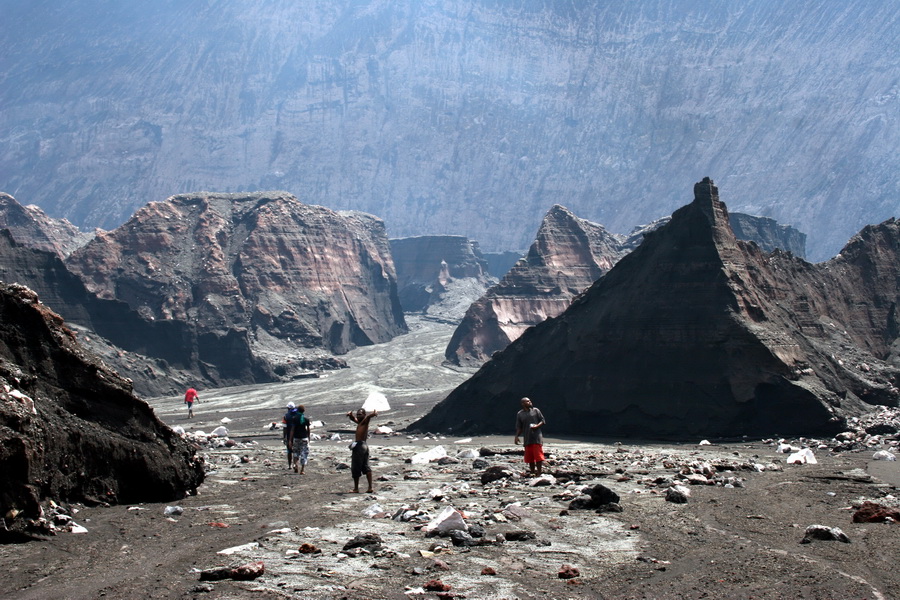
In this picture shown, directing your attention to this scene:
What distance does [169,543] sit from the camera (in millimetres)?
11047

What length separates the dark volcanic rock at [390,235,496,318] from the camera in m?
156

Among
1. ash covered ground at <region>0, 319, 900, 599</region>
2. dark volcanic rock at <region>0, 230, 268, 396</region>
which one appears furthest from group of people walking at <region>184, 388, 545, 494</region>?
dark volcanic rock at <region>0, 230, 268, 396</region>

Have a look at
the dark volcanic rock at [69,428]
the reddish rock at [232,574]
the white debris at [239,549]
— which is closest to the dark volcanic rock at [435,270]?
the dark volcanic rock at [69,428]

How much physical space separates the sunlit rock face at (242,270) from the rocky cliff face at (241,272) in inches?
4.8

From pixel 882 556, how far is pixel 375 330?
10990 centimetres

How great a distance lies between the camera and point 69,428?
1313cm

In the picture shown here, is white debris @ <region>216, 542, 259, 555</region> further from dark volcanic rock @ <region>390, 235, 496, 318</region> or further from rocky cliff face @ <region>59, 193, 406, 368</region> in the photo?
dark volcanic rock @ <region>390, 235, 496, 318</region>

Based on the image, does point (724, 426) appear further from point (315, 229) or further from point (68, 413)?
point (315, 229)

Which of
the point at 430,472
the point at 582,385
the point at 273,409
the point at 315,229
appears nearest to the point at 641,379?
the point at 582,385

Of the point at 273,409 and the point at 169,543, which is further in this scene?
the point at 273,409

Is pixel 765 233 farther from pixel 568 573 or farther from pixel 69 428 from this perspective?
pixel 568 573

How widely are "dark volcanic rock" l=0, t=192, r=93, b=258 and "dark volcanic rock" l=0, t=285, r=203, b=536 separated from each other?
100 m

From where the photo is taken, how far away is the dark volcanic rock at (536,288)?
303 ft

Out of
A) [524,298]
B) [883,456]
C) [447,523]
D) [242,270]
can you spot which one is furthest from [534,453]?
[242,270]
